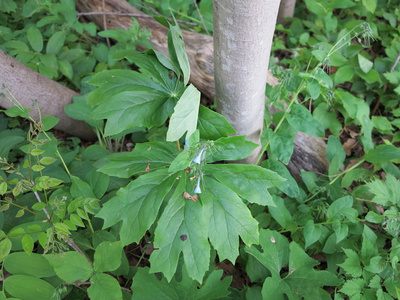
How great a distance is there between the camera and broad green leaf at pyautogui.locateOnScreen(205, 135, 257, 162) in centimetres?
141

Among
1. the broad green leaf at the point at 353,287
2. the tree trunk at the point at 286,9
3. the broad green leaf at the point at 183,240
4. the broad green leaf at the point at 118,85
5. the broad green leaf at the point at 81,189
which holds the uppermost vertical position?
the tree trunk at the point at 286,9

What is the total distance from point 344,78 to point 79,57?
8.27 feet

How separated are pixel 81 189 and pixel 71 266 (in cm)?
48

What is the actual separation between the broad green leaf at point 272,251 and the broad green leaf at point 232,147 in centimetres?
66

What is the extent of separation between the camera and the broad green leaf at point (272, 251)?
70.5 inches

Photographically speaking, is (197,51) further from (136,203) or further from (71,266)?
(71,266)

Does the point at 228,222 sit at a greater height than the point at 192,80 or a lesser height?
lesser

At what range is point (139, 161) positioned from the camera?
1.58m

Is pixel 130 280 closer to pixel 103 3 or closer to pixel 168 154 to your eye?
pixel 168 154

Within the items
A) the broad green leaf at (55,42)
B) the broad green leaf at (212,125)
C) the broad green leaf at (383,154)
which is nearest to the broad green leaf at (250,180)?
the broad green leaf at (212,125)

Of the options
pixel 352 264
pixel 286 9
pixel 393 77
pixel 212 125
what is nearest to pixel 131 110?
pixel 212 125

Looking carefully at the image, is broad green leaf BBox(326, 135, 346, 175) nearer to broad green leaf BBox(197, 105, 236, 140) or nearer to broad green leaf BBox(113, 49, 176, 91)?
broad green leaf BBox(197, 105, 236, 140)

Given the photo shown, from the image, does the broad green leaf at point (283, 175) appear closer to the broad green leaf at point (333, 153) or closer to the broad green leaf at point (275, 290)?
the broad green leaf at point (333, 153)

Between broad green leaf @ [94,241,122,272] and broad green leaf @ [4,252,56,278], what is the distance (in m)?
0.24
